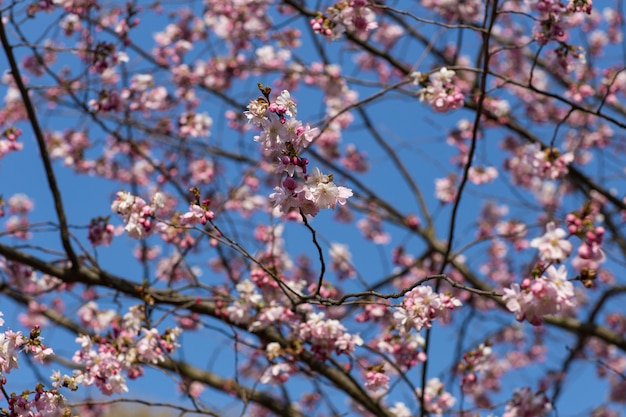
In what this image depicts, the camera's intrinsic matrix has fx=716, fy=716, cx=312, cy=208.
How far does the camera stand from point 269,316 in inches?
160

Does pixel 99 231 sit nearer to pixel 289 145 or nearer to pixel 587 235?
pixel 289 145

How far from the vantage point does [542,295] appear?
8.02ft

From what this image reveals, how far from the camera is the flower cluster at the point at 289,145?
2.45m

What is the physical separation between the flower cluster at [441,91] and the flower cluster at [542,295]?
162cm

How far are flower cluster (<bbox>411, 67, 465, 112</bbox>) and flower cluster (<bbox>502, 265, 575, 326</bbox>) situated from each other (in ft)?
5.32

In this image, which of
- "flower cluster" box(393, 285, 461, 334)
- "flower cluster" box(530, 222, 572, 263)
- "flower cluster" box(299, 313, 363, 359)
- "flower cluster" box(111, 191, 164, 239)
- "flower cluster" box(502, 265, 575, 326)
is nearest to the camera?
"flower cluster" box(502, 265, 575, 326)

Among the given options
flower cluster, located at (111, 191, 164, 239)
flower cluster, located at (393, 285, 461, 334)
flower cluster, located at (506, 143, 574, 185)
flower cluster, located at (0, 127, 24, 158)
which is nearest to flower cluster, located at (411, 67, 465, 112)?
flower cluster, located at (506, 143, 574, 185)

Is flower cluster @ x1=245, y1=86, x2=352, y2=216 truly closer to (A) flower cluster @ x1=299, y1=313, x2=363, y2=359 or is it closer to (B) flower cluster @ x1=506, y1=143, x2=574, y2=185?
(A) flower cluster @ x1=299, y1=313, x2=363, y2=359

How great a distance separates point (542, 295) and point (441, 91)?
176 centimetres

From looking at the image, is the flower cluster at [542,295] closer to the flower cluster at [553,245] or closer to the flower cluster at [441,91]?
the flower cluster at [553,245]

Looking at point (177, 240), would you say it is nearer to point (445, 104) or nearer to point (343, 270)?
point (445, 104)

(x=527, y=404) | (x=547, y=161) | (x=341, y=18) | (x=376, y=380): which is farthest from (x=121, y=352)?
(x=547, y=161)

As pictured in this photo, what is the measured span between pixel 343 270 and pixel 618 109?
10.4ft

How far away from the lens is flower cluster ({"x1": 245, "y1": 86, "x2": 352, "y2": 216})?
2.45m
